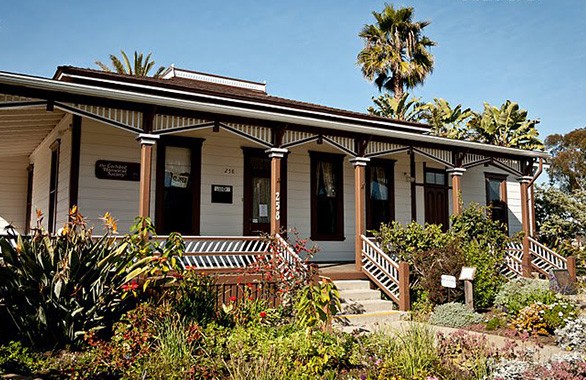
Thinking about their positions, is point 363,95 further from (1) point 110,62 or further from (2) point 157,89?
(2) point 157,89

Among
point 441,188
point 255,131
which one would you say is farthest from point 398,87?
point 255,131

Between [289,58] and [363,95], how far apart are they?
1847 centimetres

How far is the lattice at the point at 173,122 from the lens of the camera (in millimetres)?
9820

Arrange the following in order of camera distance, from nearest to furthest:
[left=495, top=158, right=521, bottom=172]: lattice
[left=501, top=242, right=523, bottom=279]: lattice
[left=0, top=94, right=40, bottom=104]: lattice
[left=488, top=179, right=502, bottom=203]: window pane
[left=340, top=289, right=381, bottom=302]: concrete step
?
[left=0, top=94, right=40, bottom=104]: lattice, [left=340, top=289, right=381, bottom=302]: concrete step, [left=501, top=242, right=523, bottom=279]: lattice, [left=495, top=158, right=521, bottom=172]: lattice, [left=488, top=179, right=502, bottom=203]: window pane

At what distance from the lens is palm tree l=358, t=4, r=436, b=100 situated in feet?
95.1

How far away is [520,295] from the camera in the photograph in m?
10.2

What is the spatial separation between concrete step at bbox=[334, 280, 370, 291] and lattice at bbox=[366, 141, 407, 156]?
321 centimetres

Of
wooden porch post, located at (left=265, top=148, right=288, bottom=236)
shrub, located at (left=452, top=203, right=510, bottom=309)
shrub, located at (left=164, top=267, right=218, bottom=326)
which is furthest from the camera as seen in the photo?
wooden porch post, located at (left=265, top=148, right=288, bottom=236)

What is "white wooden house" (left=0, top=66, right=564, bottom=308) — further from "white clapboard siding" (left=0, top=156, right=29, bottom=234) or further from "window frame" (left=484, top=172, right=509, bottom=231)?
"window frame" (left=484, top=172, right=509, bottom=231)

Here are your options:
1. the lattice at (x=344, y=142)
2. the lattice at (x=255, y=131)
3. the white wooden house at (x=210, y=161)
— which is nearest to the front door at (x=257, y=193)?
the white wooden house at (x=210, y=161)

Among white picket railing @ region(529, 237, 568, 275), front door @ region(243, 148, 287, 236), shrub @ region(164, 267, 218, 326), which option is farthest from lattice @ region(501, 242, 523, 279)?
shrub @ region(164, 267, 218, 326)

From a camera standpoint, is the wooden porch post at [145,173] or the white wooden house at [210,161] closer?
the wooden porch post at [145,173]

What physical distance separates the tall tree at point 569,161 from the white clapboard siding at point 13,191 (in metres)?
35.4

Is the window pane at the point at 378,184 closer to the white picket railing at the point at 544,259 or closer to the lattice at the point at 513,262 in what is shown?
the lattice at the point at 513,262
